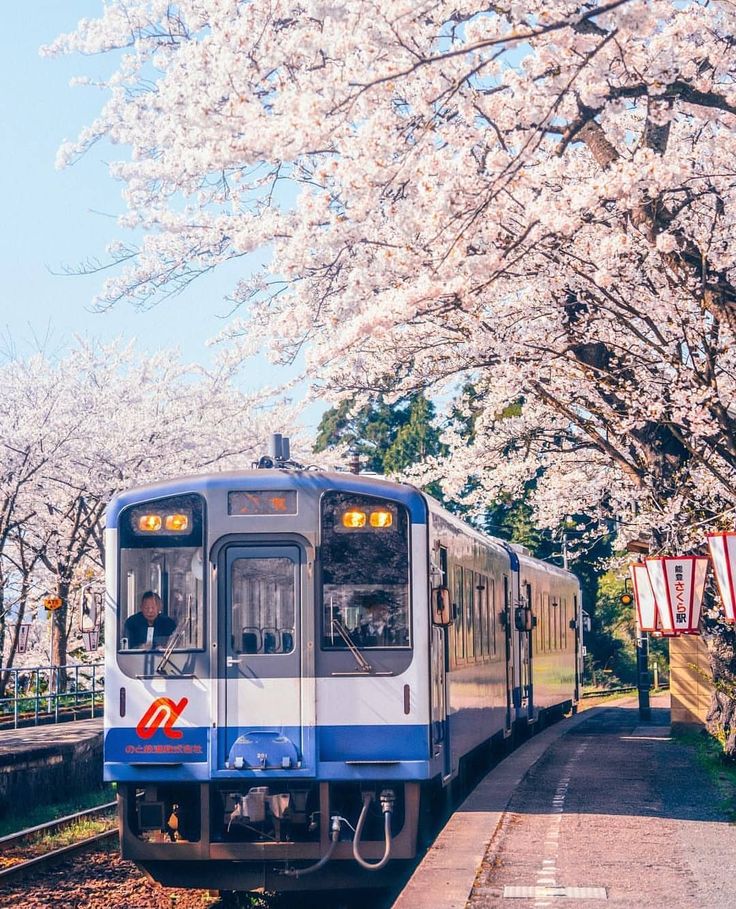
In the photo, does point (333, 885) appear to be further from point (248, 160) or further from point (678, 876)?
point (248, 160)

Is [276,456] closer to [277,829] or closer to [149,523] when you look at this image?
[149,523]

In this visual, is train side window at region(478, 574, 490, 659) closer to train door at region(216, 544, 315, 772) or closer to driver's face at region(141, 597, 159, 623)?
train door at region(216, 544, 315, 772)

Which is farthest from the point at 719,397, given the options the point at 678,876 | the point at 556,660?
the point at 556,660

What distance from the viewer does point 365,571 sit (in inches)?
360

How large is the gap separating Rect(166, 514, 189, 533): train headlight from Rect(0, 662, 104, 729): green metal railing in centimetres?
1067

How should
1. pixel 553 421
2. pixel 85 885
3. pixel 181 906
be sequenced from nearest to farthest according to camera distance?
pixel 181 906 → pixel 85 885 → pixel 553 421

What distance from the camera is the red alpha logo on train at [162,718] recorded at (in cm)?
896

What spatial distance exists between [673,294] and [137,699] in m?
6.85

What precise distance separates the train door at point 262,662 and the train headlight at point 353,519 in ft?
1.20

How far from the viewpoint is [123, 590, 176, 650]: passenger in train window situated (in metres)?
9.11

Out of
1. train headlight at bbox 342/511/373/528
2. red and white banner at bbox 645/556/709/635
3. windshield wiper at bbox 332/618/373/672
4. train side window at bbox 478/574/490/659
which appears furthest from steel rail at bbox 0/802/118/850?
red and white banner at bbox 645/556/709/635

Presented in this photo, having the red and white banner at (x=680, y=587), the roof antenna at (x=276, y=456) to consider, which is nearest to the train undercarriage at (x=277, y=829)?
the roof antenna at (x=276, y=456)

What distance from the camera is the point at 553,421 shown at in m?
20.7

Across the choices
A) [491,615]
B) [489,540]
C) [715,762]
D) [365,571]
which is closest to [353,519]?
[365,571]
